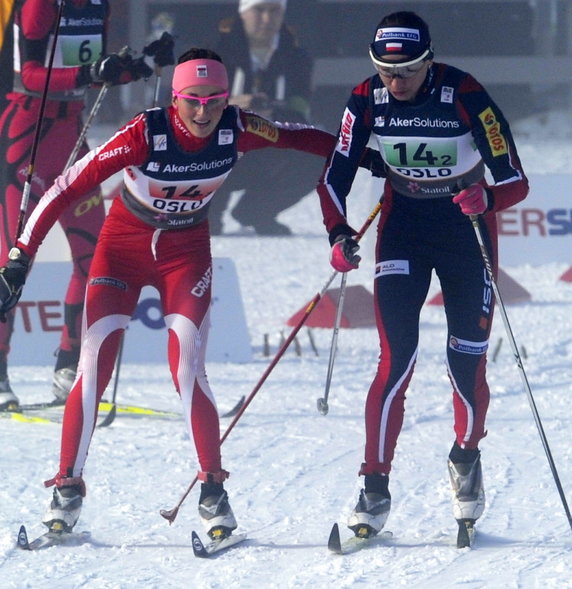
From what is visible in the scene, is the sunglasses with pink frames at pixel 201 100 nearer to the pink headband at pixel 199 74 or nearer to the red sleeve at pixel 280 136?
the pink headband at pixel 199 74

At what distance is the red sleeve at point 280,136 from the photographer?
17.4 feet

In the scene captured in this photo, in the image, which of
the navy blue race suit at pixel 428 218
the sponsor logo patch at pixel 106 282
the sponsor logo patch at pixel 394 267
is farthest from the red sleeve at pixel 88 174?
the sponsor logo patch at pixel 394 267

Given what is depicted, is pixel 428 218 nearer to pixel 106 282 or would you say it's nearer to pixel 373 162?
pixel 373 162

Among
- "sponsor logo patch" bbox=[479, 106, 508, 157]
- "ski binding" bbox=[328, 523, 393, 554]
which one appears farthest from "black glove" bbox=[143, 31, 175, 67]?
"ski binding" bbox=[328, 523, 393, 554]

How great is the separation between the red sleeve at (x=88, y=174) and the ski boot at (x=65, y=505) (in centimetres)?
83

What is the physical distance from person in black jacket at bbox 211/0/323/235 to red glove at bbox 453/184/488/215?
8.03 metres

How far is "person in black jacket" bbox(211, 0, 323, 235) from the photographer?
13164 millimetres

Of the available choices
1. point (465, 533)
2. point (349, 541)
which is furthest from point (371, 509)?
point (465, 533)

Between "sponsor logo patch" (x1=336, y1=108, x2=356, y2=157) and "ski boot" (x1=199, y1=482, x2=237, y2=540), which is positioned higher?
"sponsor logo patch" (x1=336, y1=108, x2=356, y2=157)

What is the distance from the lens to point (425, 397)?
767 cm

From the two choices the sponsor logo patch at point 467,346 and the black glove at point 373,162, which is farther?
the black glove at point 373,162

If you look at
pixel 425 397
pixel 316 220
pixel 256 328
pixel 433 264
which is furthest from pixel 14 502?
pixel 316 220

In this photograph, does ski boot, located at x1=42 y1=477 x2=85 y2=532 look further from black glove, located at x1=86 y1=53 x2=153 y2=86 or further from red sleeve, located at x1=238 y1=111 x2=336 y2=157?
black glove, located at x1=86 y1=53 x2=153 y2=86

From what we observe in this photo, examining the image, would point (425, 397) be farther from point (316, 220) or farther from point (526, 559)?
point (316, 220)
